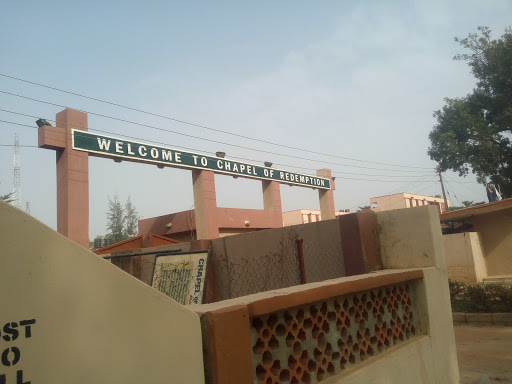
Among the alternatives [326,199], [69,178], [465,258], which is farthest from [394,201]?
[69,178]

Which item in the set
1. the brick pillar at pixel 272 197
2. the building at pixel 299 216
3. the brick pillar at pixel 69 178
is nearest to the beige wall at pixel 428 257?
the brick pillar at pixel 69 178

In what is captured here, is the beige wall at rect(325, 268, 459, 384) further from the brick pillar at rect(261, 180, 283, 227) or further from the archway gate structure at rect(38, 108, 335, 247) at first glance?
the brick pillar at rect(261, 180, 283, 227)

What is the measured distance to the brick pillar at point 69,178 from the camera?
9.62m

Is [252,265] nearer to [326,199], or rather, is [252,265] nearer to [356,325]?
[356,325]

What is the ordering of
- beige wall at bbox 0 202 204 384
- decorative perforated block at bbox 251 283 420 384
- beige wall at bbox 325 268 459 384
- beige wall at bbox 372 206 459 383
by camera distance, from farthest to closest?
beige wall at bbox 372 206 459 383 < beige wall at bbox 325 268 459 384 < decorative perforated block at bbox 251 283 420 384 < beige wall at bbox 0 202 204 384

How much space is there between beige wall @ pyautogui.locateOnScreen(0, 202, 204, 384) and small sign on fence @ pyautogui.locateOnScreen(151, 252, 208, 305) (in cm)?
327

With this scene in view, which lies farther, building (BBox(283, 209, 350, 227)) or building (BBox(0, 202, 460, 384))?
building (BBox(283, 209, 350, 227))

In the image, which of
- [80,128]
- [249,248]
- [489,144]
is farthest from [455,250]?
[80,128]

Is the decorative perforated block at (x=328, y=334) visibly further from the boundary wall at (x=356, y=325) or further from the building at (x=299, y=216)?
the building at (x=299, y=216)

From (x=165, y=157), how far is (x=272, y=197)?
582cm

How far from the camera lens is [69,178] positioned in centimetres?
966

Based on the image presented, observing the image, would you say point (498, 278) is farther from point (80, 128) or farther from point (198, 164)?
point (80, 128)

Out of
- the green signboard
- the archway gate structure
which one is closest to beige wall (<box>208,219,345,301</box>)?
the archway gate structure

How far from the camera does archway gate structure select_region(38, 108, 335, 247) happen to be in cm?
971
